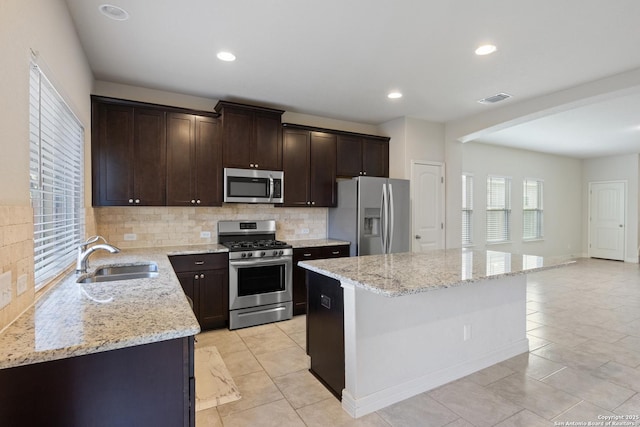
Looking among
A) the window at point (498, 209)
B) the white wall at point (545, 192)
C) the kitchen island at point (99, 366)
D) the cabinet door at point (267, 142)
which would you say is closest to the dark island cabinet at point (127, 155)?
the cabinet door at point (267, 142)

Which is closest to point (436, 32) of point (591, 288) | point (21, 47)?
point (21, 47)

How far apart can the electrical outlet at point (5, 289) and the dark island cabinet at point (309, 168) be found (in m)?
3.04

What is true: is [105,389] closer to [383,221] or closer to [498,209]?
[383,221]

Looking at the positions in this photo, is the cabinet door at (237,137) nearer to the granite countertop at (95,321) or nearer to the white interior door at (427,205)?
the granite countertop at (95,321)

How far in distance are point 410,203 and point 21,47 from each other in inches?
167

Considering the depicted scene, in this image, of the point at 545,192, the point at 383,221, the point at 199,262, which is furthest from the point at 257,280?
the point at 545,192

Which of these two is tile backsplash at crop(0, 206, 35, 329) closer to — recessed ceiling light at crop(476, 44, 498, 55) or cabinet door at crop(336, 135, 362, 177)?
recessed ceiling light at crop(476, 44, 498, 55)

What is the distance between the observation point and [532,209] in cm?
805

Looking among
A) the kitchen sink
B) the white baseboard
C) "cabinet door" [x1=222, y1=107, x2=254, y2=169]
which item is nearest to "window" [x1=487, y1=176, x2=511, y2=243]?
the white baseboard

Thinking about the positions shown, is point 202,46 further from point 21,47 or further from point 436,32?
point 436,32

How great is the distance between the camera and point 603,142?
22.0 feet

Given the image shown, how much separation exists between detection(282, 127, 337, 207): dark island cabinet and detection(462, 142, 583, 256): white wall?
135 inches

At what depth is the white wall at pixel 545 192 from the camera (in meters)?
7.00

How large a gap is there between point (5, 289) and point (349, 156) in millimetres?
3926
